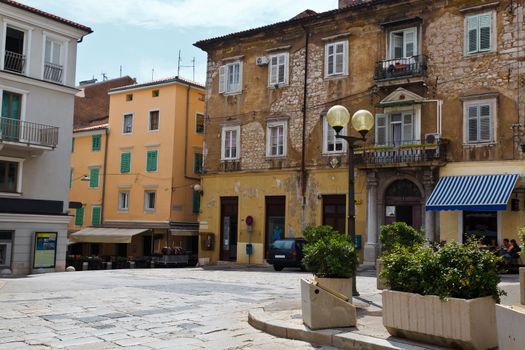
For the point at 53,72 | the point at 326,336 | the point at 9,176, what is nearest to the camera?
the point at 326,336

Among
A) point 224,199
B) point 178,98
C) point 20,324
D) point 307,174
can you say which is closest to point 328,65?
point 307,174

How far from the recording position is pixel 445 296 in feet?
21.7

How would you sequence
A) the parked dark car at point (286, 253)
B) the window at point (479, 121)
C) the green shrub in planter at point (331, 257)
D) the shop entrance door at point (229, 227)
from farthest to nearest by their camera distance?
the shop entrance door at point (229, 227) < the parked dark car at point (286, 253) < the window at point (479, 121) < the green shrub in planter at point (331, 257)

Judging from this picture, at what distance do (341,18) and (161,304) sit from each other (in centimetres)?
1817

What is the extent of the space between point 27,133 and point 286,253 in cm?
1198

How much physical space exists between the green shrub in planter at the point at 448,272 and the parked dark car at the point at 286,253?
52.0 ft

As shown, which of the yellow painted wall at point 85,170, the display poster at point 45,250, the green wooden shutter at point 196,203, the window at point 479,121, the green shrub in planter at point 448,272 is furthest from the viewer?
the yellow painted wall at point 85,170

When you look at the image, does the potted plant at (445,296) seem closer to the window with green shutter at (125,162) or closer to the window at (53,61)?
the window at (53,61)

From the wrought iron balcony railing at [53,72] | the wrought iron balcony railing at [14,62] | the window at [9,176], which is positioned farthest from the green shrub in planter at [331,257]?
the wrought iron balcony railing at [53,72]

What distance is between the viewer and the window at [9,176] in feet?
80.0

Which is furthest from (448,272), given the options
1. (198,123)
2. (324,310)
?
(198,123)

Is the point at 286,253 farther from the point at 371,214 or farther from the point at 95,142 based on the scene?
the point at 95,142

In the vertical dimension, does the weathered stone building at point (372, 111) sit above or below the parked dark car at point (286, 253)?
above

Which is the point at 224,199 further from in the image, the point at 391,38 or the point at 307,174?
the point at 391,38
